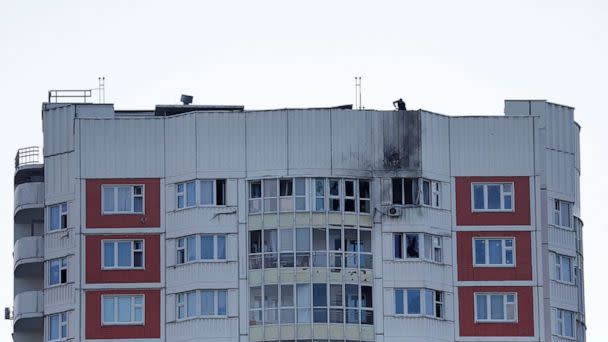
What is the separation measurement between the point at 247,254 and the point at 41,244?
1399 centimetres

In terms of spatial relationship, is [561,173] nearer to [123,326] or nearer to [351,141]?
[351,141]

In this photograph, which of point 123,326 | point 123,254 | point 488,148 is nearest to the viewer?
point 123,326

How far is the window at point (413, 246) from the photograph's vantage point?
137 metres

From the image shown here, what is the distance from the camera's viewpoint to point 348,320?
445 ft

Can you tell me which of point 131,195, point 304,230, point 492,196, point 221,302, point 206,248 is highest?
point 131,195

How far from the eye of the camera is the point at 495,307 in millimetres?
137250

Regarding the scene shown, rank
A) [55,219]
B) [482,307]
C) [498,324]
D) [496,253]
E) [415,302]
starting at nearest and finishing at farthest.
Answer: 1. [415,302]
2. [498,324]
3. [482,307]
4. [496,253]
5. [55,219]

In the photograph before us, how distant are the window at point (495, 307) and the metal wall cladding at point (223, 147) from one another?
14328mm

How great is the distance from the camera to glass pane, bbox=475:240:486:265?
138375mm

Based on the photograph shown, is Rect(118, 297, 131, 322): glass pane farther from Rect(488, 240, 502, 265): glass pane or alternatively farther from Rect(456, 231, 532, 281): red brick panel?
Rect(488, 240, 502, 265): glass pane

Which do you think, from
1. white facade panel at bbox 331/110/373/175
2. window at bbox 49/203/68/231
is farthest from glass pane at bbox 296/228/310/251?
window at bbox 49/203/68/231

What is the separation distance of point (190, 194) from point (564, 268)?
21862 mm

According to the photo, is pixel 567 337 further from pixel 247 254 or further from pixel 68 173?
pixel 68 173

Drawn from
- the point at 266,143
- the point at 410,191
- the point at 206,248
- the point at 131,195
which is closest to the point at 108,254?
the point at 131,195
